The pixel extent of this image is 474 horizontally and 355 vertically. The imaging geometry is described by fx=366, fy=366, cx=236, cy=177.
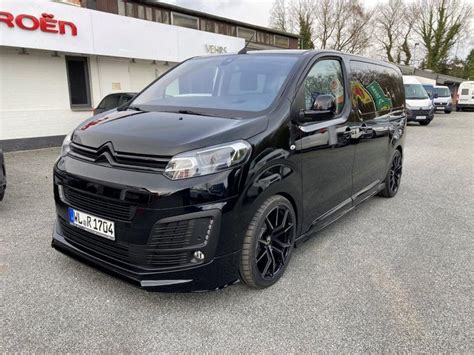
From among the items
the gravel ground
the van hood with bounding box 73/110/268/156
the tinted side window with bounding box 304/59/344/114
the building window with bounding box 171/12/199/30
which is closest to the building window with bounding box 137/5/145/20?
the building window with bounding box 171/12/199/30

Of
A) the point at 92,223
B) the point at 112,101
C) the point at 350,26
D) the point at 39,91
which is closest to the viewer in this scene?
the point at 92,223

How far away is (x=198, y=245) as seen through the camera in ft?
7.77

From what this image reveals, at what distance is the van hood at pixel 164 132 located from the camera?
240cm

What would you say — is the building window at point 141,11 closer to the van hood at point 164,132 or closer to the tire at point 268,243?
the van hood at point 164,132

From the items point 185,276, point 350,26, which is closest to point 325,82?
point 185,276

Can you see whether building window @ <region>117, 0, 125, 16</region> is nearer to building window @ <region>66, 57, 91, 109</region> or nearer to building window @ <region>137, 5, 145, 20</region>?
building window @ <region>137, 5, 145, 20</region>

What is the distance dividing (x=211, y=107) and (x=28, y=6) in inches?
330

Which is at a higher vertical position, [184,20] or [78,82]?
[184,20]

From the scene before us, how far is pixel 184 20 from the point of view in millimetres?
15516

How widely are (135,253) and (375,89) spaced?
3627 millimetres

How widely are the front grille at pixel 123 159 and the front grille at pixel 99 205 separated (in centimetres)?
24

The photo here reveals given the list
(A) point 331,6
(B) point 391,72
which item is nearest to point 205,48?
(B) point 391,72

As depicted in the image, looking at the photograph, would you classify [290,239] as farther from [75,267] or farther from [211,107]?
[75,267]

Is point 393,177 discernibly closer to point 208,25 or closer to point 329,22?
point 208,25
